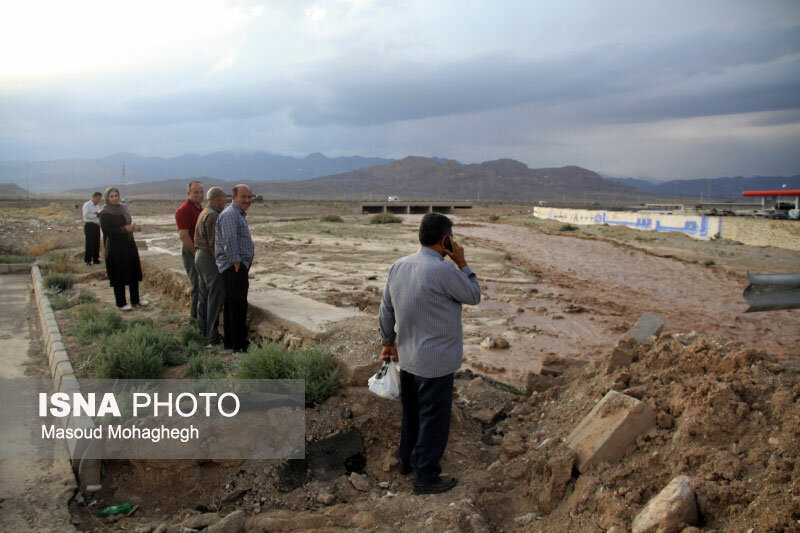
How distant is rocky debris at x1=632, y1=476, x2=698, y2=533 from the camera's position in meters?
2.48

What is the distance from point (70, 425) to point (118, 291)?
4.50 m

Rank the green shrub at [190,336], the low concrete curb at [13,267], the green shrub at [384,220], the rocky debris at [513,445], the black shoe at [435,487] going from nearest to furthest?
1. the black shoe at [435,487]
2. the rocky debris at [513,445]
3. the green shrub at [190,336]
4. the low concrete curb at [13,267]
5. the green shrub at [384,220]

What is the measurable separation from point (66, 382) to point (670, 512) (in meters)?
4.84

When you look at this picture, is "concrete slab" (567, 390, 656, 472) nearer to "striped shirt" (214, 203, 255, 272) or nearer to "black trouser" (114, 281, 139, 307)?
"striped shirt" (214, 203, 255, 272)

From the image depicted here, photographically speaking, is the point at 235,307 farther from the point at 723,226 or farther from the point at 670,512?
the point at 723,226

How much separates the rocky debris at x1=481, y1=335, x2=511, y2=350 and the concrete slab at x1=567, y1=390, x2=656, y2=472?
485cm

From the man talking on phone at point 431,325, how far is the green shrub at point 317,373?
1134 mm

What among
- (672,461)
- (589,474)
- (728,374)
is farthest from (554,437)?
(728,374)

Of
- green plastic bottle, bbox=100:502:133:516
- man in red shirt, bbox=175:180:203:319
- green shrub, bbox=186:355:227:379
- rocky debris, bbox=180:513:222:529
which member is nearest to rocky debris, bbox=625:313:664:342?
rocky debris, bbox=180:513:222:529

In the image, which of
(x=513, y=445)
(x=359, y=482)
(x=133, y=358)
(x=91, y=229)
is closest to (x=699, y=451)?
(x=513, y=445)

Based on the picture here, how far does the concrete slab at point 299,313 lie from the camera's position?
5586 millimetres

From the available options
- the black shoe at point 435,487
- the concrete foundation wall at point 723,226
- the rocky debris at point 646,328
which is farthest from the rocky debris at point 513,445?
the concrete foundation wall at point 723,226

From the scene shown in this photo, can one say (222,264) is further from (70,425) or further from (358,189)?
(358,189)

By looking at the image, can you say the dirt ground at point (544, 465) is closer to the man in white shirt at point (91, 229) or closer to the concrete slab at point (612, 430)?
the concrete slab at point (612, 430)
